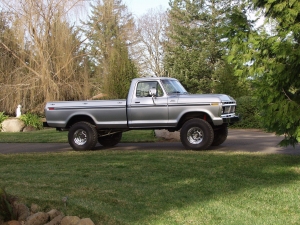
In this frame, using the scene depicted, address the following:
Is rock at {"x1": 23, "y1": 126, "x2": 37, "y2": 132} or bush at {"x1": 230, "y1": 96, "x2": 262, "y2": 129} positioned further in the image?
rock at {"x1": 23, "y1": 126, "x2": 37, "y2": 132}

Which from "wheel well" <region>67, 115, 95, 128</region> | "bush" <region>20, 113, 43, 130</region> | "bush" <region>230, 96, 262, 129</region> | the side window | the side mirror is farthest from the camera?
"bush" <region>20, 113, 43, 130</region>

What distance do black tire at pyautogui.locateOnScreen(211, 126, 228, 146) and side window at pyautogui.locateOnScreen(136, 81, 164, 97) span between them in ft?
6.90

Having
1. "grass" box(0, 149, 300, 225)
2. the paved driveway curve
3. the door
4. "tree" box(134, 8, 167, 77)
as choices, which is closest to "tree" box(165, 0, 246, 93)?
"tree" box(134, 8, 167, 77)

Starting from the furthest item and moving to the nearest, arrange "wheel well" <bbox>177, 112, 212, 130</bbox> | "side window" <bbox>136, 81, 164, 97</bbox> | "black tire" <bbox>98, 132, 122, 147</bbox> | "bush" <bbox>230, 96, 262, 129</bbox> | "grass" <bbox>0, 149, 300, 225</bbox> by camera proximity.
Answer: "bush" <bbox>230, 96, 262, 129</bbox> → "black tire" <bbox>98, 132, 122, 147</bbox> → "side window" <bbox>136, 81, 164, 97</bbox> → "wheel well" <bbox>177, 112, 212, 130</bbox> → "grass" <bbox>0, 149, 300, 225</bbox>

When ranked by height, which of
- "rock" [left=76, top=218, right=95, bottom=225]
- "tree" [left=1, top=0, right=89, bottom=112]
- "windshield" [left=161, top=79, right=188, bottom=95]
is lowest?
"rock" [left=76, top=218, right=95, bottom=225]

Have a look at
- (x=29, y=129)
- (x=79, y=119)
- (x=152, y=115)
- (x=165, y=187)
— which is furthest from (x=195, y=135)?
(x=29, y=129)

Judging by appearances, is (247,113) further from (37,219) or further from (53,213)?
(37,219)

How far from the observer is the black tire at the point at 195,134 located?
12289 mm

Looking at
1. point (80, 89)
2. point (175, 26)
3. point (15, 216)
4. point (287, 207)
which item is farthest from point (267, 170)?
point (175, 26)

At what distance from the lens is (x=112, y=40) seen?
26.8 metres

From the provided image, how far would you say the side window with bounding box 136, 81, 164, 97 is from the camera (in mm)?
13055

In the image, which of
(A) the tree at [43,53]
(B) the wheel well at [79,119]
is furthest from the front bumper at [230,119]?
(A) the tree at [43,53]

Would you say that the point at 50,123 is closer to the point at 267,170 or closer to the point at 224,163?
the point at 224,163

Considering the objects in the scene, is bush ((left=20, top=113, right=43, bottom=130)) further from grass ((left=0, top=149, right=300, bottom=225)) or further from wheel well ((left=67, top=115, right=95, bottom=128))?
grass ((left=0, top=149, right=300, bottom=225))
